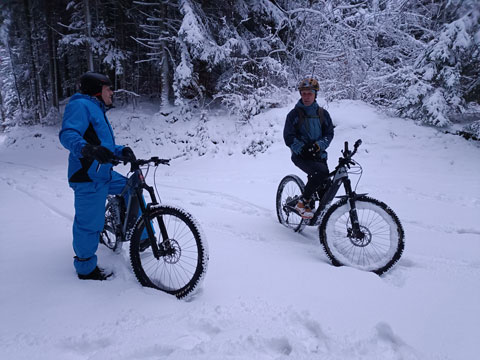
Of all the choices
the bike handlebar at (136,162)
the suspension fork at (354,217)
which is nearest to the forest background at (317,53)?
the suspension fork at (354,217)

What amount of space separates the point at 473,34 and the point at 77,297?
33.0ft

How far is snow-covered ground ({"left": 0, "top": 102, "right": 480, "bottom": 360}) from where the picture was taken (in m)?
2.07

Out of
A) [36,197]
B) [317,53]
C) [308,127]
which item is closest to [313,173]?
[308,127]

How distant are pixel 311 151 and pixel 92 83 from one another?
112 inches

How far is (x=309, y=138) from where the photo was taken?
4.18 metres

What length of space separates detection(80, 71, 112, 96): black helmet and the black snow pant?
2.74 m

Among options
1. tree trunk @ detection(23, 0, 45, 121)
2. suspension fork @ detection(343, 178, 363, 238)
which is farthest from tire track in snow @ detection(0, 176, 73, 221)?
tree trunk @ detection(23, 0, 45, 121)

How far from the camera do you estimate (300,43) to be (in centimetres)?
1203

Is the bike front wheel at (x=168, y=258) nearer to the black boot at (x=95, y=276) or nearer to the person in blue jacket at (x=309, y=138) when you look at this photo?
the black boot at (x=95, y=276)

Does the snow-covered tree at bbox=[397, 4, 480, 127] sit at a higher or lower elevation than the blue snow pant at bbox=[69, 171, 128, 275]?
higher

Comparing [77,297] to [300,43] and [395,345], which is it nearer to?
[395,345]

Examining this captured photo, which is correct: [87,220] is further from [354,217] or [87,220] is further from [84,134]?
[354,217]

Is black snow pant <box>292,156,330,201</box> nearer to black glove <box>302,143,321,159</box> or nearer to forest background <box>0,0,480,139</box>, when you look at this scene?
black glove <box>302,143,321,159</box>

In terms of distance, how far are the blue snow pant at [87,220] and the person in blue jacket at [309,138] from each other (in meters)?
2.57
